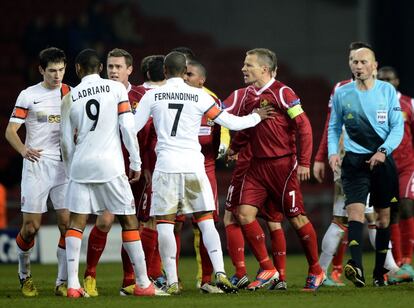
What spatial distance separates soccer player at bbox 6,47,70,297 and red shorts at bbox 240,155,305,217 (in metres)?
1.69

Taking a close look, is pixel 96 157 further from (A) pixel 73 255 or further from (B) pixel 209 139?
(B) pixel 209 139

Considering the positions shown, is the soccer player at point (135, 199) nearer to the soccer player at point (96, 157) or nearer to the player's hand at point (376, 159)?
the soccer player at point (96, 157)

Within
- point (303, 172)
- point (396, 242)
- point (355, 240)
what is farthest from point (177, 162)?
point (396, 242)

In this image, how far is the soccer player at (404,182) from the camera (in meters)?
12.5

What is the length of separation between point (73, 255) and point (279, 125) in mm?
2268

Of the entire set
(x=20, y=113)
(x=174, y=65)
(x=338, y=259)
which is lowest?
(x=338, y=259)

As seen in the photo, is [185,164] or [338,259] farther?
[338,259]

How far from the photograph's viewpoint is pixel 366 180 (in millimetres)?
10109

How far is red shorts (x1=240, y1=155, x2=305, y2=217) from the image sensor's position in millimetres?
10141

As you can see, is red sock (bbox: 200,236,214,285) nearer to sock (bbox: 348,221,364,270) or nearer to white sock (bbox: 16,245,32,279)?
sock (bbox: 348,221,364,270)

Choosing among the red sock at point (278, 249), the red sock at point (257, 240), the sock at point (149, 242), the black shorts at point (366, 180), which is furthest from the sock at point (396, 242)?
the sock at point (149, 242)

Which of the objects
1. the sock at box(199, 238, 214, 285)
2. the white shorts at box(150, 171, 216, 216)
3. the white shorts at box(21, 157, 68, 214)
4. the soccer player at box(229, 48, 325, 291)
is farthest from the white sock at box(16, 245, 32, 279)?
the soccer player at box(229, 48, 325, 291)

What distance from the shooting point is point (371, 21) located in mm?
22547

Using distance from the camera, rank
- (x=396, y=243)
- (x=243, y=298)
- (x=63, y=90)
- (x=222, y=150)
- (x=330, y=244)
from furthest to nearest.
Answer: (x=396, y=243)
(x=330, y=244)
(x=222, y=150)
(x=63, y=90)
(x=243, y=298)
